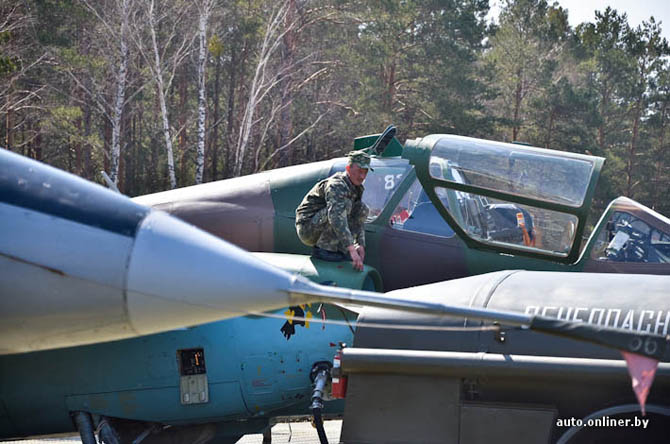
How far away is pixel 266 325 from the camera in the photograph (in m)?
5.19

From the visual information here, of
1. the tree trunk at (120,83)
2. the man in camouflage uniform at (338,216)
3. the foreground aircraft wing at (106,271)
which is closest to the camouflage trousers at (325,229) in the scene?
the man in camouflage uniform at (338,216)

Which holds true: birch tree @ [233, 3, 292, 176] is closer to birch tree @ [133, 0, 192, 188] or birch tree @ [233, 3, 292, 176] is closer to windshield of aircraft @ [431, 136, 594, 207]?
birch tree @ [133, 0, 192, 188]

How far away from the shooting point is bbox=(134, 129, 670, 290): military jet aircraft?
5762mm

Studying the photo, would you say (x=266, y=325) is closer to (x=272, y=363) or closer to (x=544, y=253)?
(x=272, y=363)

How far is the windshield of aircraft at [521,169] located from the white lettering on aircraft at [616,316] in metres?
1.89

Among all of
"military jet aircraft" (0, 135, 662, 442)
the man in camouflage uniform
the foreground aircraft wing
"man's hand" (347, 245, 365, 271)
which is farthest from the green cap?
the foreground aircraft wing

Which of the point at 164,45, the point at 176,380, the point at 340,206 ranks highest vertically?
the point at 164,45

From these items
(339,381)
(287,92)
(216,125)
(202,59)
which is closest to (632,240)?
(339,381)

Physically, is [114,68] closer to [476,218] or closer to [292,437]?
[292,437]

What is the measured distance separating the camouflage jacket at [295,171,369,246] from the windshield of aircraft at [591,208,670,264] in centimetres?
171

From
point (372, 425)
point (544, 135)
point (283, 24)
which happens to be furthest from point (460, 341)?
point (544, 135)

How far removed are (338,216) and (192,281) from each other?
10.3ft

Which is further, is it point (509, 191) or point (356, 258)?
point (509, 191)

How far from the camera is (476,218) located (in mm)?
6074
